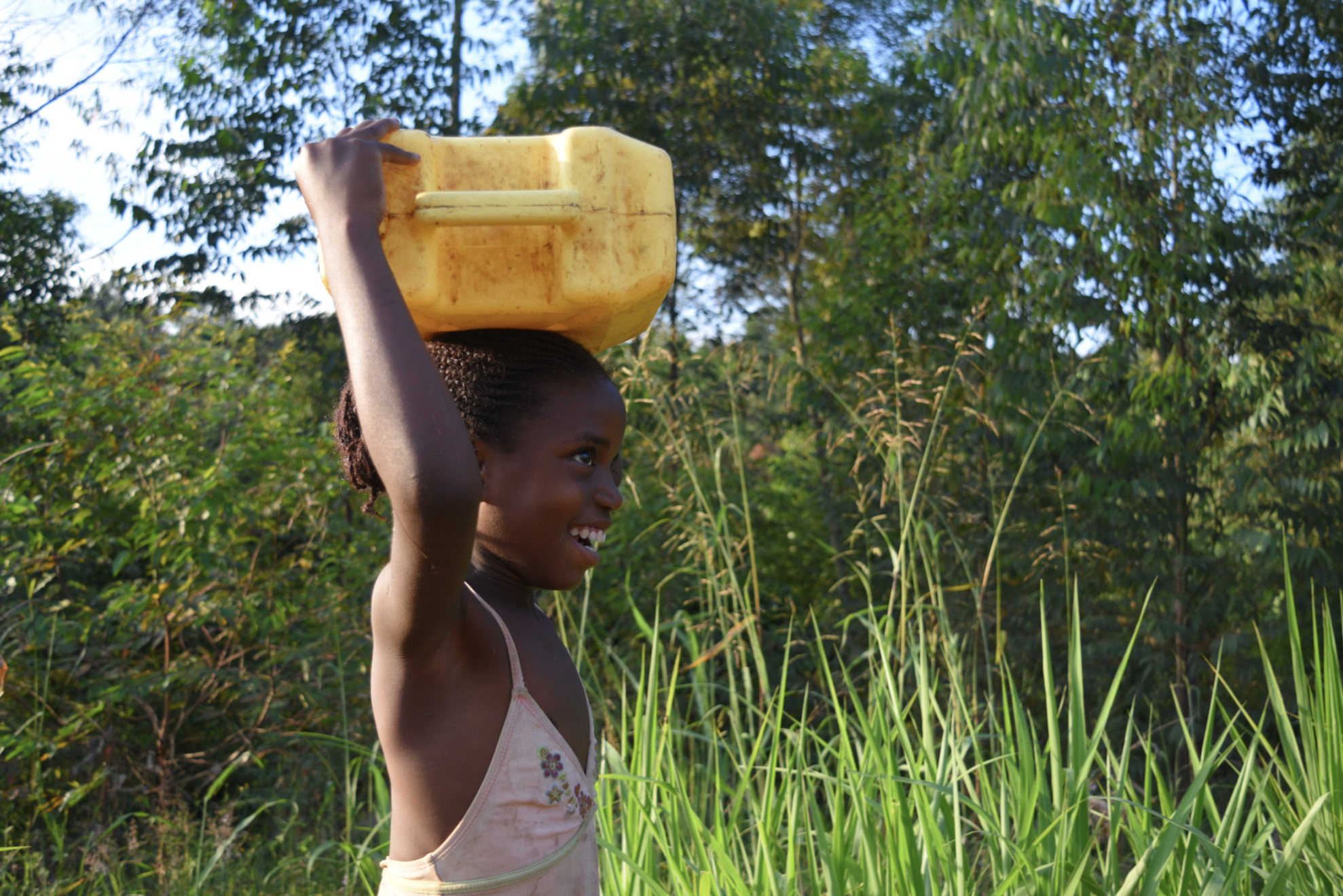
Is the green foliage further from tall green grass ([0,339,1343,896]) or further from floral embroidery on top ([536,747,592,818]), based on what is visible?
floral embroidery on top ([536,747,592,818])

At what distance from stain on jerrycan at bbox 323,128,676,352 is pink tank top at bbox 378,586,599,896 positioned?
364 millimetres

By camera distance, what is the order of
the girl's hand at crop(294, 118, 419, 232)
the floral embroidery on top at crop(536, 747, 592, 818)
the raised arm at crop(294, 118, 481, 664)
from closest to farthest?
the raised arm at crop(294, 118, 481, 664)
the girl's hand at crop(294, 118, 419, 232)
the floral embroidery on top at crop(536, 747, 592, 818)

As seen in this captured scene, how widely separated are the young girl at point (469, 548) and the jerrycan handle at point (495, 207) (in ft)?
0.19

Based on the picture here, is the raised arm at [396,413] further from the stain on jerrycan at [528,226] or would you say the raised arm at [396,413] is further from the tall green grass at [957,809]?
the tall green grass at [957,809]

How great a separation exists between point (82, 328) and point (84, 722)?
2.01 meters

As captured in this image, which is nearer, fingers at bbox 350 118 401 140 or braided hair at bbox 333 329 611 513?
fingers at bbox 350 118 401 140

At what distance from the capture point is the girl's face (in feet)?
4.46

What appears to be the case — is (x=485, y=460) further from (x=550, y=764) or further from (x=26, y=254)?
(x=26, y=254)

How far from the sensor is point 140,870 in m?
3.61

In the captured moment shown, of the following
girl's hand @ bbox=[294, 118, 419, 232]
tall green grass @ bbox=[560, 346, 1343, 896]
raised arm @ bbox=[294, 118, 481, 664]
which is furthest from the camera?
tall green grass @ bbox=[560, 346, 1343, 896]

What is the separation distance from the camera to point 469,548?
107 centimetres

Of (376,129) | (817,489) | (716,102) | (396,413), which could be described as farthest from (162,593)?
(716,102)

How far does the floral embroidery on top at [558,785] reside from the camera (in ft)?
4.23

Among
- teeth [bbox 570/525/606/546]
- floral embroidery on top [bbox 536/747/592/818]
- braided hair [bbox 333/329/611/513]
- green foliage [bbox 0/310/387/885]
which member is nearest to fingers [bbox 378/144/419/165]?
braided hair [bbox 333/329/611/513]
